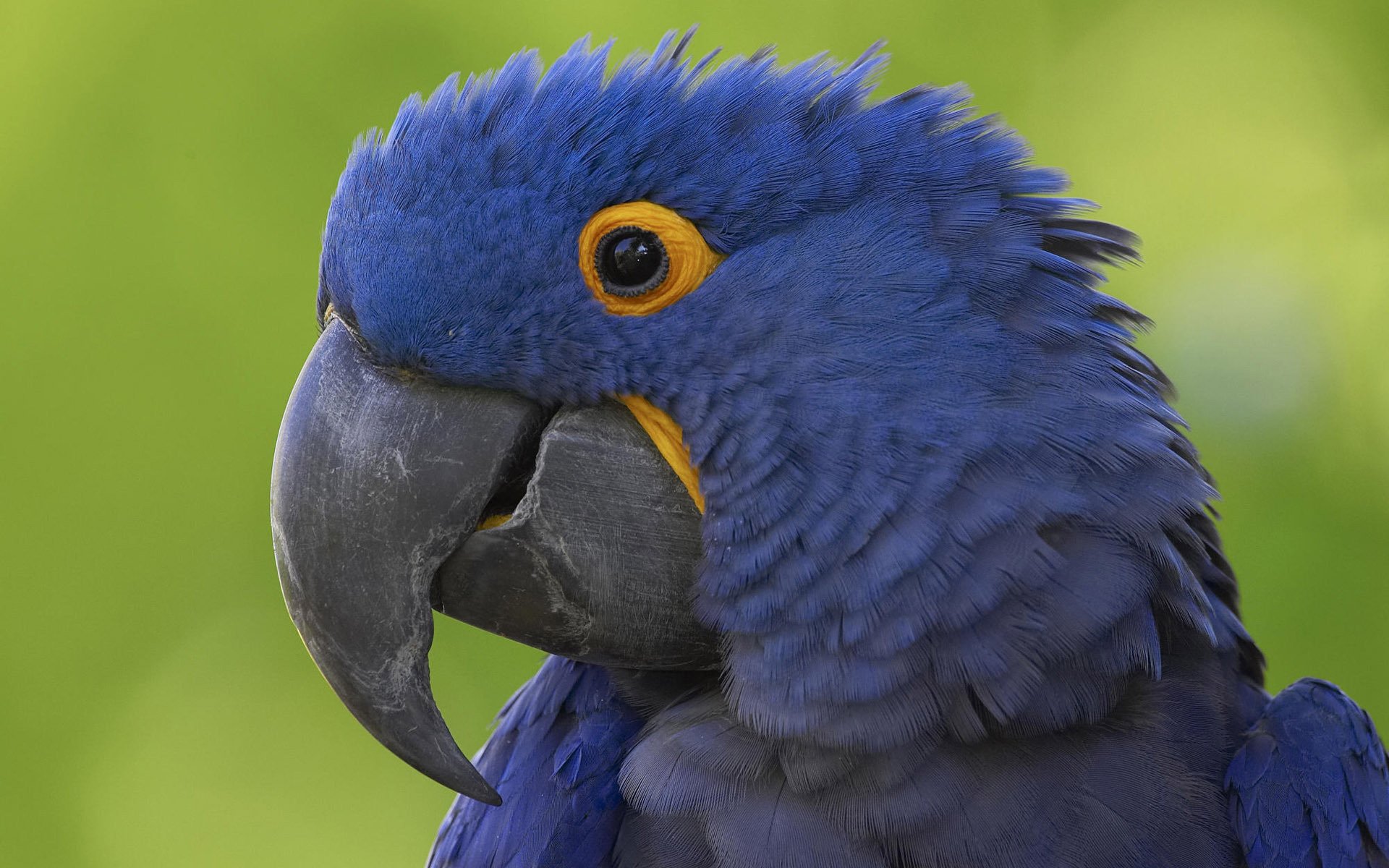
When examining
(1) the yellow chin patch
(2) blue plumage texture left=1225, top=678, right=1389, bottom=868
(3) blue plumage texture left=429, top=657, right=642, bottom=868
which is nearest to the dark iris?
(1) the yellow chin patch

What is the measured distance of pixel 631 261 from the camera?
5.06 feet

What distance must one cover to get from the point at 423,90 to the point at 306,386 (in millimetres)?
2219

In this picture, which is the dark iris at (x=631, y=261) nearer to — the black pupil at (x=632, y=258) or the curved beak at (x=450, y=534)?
the black pupil at (x=632, y=258)

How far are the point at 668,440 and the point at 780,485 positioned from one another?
0.52 feet

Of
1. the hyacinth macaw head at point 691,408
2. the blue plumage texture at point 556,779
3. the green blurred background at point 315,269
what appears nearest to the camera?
the hyacinth macaw head at point 691,408

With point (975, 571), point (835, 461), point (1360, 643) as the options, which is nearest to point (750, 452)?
point (835, 461)

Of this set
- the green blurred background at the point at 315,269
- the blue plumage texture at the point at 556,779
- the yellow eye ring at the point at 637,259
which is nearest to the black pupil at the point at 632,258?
the yellow eye ring at the point at 637,259

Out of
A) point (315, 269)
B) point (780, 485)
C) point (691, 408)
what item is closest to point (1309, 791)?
point (780, 485)

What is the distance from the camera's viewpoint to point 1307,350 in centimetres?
346

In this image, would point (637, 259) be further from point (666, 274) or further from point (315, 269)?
point (315, 269)

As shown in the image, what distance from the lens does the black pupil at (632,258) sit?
1.54 metres

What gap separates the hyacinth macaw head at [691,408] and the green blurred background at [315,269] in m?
2.13

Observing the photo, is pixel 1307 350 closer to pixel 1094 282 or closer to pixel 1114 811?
pixel 1094 282

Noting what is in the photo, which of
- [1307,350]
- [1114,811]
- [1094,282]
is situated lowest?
[1114,811]
